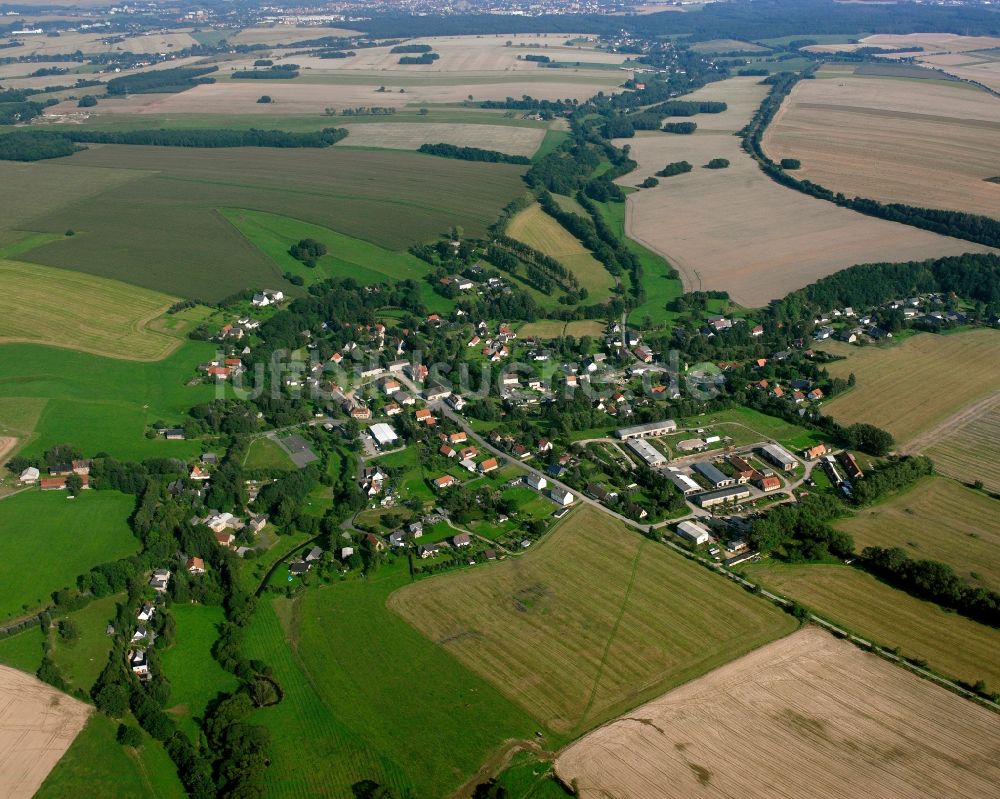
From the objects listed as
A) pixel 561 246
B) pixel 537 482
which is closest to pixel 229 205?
pixel 561 246

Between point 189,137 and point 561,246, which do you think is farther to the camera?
point 189,137

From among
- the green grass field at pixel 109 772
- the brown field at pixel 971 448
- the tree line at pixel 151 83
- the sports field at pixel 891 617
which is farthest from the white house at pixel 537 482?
the tree line at pixel 151 83

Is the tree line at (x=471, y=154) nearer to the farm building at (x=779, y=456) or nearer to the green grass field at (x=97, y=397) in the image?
the green grass field at (x=97, y=397)

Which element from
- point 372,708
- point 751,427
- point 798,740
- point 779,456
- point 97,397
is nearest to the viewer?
point 798,740

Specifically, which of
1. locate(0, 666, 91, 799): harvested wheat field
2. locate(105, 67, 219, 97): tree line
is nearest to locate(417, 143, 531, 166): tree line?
locate(105, 67, 219, 97): tree line

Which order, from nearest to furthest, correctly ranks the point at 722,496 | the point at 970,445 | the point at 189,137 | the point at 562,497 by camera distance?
1. the point at 722,496
2. the point at 562,497
3. the point at 970,445
4. the point at 189,137

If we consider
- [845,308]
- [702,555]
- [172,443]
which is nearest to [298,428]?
[172,443]

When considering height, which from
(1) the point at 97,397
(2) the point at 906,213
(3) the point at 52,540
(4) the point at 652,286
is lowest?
(3) the point at 52,540

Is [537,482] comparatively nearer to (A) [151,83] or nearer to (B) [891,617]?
(B) [891,617]
